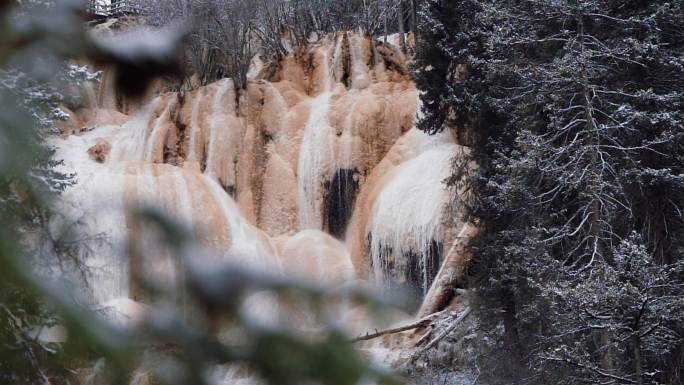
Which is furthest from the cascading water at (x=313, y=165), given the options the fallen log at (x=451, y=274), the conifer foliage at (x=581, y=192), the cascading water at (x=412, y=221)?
the conifer foliage at (x=581, y=192)

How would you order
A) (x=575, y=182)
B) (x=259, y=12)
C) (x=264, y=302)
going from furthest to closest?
(x=259, y=12) < (x=575, y=182) < (x=264, y=302)

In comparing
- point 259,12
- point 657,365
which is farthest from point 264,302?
point 259,12

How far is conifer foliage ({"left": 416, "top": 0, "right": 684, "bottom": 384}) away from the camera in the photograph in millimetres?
8578

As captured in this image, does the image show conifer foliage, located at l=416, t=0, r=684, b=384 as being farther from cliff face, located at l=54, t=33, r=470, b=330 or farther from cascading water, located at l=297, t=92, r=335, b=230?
cascading water, located at l=297, t=92, r=335, b=230

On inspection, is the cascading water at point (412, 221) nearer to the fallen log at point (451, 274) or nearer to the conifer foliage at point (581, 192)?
the fallen log at point (451, 274)

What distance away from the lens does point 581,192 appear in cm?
1005

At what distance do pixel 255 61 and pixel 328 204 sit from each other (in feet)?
34.7

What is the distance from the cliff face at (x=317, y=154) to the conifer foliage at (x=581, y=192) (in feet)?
9.28

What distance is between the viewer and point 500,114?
12727 mm

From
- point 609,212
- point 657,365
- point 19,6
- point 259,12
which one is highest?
point 259,12

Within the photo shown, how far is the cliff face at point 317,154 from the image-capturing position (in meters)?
16.3

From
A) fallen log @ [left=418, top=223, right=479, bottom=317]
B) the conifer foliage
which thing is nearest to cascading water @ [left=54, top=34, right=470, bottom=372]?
fallen log @ [left=418, top=223, right=479, bottom=317]

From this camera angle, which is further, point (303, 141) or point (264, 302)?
point (303, 141)

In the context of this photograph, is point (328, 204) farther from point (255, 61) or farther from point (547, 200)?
point (255, 61)
